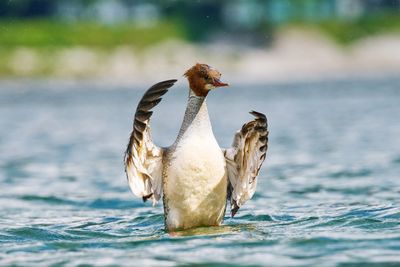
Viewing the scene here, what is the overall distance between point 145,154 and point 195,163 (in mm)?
502

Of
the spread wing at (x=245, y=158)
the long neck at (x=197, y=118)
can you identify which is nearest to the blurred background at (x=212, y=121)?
the spread wing at (x=245, y=158)

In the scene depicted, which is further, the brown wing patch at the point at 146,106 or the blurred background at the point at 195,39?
the blurred background at the point at 195,39

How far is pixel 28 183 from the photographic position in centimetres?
1769

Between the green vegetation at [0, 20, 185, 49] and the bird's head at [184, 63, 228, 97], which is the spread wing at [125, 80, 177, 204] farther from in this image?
the green vegetation at [0, 20, 185, 49]

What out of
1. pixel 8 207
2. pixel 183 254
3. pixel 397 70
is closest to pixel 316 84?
pixel 397 70

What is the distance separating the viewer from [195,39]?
81125 mm

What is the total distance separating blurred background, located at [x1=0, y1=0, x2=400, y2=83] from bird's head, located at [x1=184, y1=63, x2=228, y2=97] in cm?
5386

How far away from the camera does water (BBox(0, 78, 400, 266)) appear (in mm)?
9758

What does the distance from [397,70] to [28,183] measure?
190 feet

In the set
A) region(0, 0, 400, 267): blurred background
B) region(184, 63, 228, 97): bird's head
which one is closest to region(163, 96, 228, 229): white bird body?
region(184, 63, 228, 97): bird's head

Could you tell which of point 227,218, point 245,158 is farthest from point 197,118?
point 227,218

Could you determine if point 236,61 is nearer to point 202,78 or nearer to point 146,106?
point 202,78

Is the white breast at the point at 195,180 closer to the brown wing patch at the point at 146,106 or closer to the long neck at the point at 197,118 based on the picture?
the long neck at the point at 197,118

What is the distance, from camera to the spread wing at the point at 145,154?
32.6ft
